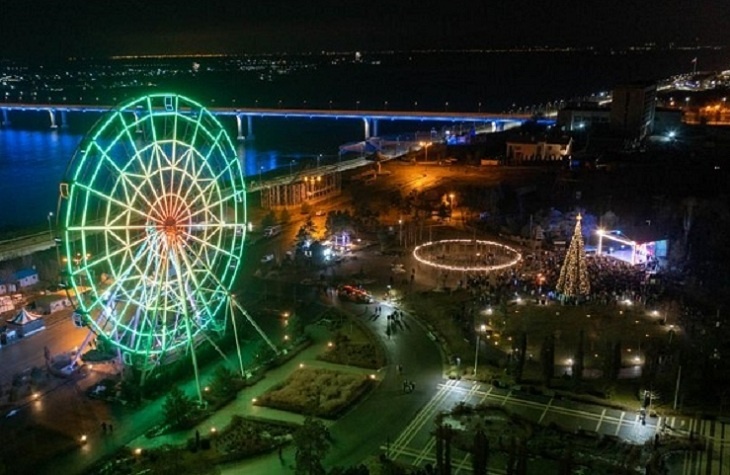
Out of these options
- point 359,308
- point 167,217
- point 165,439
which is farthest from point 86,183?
point 359,308

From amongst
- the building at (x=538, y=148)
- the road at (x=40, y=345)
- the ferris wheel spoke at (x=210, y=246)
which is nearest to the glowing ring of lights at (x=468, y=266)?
the ferris wheel spoke at (x=210, y=246)

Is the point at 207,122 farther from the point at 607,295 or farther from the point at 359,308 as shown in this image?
the point at 607,295

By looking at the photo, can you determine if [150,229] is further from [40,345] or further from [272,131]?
[272,131]

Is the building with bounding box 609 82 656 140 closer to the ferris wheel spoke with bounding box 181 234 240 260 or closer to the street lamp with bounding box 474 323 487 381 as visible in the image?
the street lamp with bounding box 474 323 487 381

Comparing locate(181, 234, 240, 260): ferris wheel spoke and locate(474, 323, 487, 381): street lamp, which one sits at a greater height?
locate(181, 234, 240, 260): ferris wheel spoke

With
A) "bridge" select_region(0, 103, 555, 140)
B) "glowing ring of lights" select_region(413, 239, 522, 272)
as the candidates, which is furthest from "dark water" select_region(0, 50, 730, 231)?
"glowing ring of lights" select_region(413, 239, 522, 272)

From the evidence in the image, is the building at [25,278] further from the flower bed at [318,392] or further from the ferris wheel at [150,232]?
the flower bed at [318,392]
